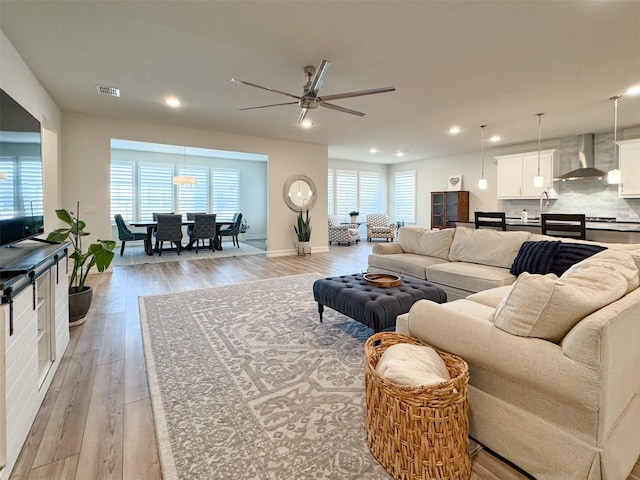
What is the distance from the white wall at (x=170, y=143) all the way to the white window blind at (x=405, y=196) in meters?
3.85

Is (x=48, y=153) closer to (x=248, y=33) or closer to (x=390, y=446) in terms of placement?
(x=248, y=33)

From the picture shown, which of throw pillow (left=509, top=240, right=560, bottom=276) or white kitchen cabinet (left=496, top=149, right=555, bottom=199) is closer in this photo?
throw pillow (left=509, top=240, right=560, bottom=276)

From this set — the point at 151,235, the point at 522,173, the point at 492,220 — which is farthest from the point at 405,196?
the point at 151,235

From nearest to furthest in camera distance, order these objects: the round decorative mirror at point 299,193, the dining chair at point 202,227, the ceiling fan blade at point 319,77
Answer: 1. the ceiling fan blade at point 319,77
2. the round decorative mirror at point 299,193
3. the dining chair at point 202,227

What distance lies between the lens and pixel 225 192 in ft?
33.1

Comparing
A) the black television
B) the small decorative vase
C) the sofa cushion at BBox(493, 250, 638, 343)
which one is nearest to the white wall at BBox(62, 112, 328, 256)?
the small decorative vase

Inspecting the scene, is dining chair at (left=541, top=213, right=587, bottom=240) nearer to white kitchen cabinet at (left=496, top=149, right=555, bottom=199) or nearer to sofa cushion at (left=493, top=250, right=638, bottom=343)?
sofa cushion at (left=493, top=250, right=638, bottom=343)

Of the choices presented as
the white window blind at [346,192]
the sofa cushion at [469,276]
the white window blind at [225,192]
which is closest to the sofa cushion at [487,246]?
the sofa cushion at [469,276]

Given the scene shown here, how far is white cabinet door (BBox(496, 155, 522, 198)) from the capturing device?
290 inches

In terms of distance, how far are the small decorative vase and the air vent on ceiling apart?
2560mm

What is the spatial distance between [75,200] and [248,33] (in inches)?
172

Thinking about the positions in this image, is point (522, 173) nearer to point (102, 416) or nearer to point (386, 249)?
point (386, 249)

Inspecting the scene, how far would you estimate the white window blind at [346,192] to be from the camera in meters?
Answer: 10.4

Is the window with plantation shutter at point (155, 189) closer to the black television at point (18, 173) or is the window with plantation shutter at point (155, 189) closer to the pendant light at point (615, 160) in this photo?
the black television at point (18, 173)
